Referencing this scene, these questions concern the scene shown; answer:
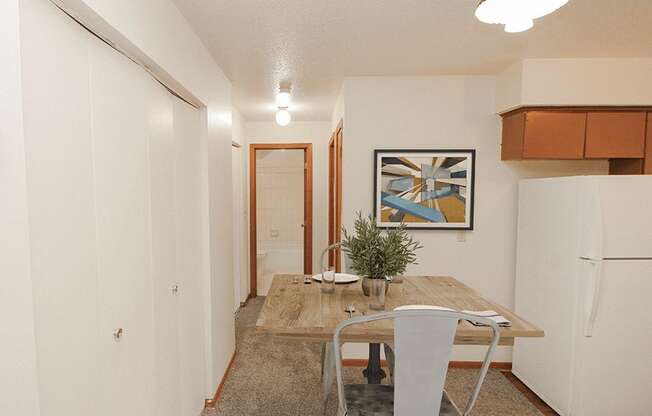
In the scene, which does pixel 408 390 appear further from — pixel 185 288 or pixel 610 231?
pixel 610 231

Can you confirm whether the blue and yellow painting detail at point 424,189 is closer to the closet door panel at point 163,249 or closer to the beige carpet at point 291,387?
the beige carpet at point 291,387

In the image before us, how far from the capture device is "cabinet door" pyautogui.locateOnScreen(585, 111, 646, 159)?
261 cm

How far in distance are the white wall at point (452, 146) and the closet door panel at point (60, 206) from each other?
6.83ft

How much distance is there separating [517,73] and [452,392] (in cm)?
240

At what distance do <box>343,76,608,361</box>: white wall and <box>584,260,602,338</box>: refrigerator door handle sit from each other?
0.84 m

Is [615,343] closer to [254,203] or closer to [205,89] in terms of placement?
[205,89]

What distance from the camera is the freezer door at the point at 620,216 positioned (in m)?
2.17

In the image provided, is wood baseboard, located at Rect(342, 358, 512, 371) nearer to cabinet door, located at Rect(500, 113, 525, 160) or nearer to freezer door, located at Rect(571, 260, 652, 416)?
freezer door, located at Rect(571, 260, 652, 416)

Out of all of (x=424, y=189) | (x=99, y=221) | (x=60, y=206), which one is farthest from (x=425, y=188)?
(x=60, y=206)

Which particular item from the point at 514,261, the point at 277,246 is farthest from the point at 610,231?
the point at 277,246

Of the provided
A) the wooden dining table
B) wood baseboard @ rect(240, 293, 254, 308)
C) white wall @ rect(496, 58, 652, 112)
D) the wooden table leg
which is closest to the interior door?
wood baseboard @ rect(240, 293, 254, 308)

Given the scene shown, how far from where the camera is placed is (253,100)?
12.1ft

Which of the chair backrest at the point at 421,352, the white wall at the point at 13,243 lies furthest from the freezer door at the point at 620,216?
the white wall at the point at 13,243

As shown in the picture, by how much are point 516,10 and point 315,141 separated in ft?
11.7
